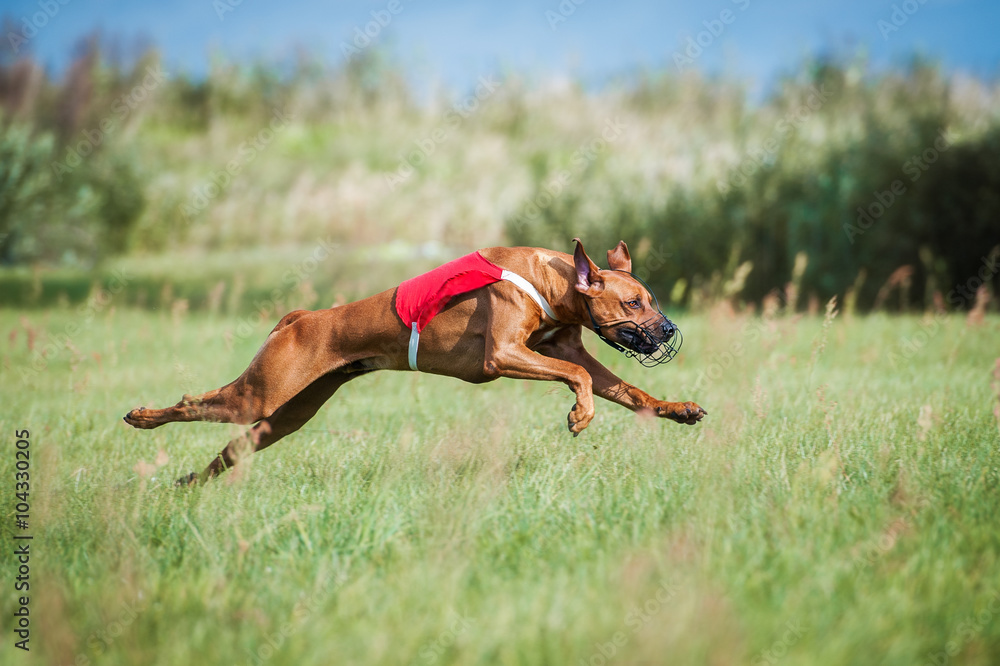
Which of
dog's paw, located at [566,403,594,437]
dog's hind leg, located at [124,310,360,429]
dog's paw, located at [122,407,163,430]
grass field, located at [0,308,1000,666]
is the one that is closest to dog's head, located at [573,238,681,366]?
dog's paw, located at [566,403,594,437]

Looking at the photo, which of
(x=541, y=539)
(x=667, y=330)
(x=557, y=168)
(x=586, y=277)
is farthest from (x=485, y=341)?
(x=557, y=168)

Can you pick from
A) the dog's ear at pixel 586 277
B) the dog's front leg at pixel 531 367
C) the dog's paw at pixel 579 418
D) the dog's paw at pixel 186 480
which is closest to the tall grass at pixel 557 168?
the dog's ear at pixel 586 277

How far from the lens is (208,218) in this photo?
2358 centimetres

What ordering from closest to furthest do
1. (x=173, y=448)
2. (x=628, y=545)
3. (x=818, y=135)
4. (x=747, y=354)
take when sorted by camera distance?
(x=628, y=545) < (x=173, y=448) < (x=747, y=354) < (x=818, y=135)

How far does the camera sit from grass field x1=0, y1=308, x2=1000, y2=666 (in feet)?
9.45

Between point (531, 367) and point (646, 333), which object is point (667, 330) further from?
point (531, 367)

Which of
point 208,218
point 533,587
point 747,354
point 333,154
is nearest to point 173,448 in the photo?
point 533,587

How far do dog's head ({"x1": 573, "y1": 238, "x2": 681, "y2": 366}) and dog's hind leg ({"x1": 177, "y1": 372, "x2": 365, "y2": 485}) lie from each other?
1.59m

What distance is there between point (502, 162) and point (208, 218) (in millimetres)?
8573

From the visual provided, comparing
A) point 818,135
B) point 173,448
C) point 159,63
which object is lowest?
point 173,448

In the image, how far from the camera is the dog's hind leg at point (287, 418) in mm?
5159

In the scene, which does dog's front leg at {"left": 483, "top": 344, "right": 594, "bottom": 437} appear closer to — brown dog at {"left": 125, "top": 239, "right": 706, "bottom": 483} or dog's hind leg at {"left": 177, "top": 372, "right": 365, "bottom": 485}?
brown dog at {"left": 125, "top": 239, "right": 706, "bottom": 483}

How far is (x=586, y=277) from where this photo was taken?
4680 millimetres

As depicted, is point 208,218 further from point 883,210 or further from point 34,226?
point 883,210
